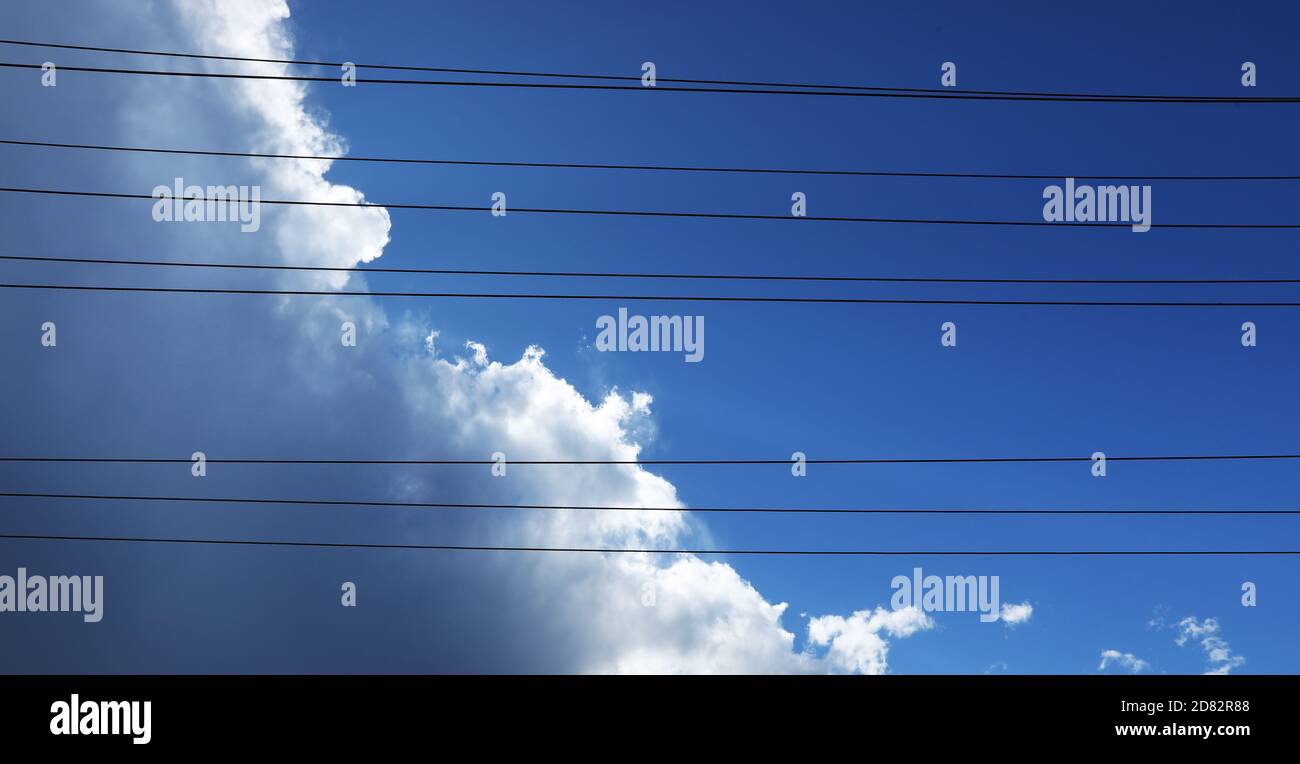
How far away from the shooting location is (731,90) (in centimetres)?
970

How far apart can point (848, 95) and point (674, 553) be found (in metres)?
7.06

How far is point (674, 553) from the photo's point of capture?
31.0 ft
